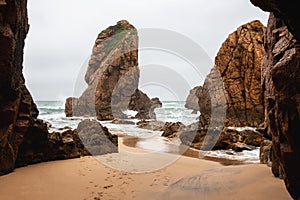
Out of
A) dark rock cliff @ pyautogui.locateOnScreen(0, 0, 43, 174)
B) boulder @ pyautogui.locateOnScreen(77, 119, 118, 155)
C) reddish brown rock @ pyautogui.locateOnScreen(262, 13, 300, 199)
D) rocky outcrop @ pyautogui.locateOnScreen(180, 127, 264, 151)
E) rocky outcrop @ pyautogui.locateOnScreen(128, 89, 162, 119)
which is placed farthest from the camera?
rocky outcrop @ pyautogui.locateOnScreen(128, 89, 162, 119)

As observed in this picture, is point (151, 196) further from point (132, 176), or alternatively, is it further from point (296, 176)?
point (296, 176)

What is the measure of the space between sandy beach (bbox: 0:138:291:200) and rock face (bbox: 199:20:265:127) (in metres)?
16.3

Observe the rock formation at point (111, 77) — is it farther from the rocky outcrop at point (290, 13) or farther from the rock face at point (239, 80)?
the rocky outcrop at point (290, 13)

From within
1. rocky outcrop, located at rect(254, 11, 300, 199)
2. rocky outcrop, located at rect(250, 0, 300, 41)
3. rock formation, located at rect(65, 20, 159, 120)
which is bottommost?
rocky outcrop, located at rect(254, 11, 300, 199)

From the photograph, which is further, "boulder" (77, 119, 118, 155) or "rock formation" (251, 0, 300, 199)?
"boulder" (77, 119, 118, 155)

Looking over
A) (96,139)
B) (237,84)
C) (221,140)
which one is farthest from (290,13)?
(237,84)

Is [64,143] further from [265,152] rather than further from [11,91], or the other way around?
[265,152]

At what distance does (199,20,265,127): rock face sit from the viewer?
22406mm

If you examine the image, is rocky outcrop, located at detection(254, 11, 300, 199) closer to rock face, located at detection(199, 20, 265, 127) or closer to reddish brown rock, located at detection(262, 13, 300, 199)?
reddish brown rock, located at detection(262, 13, 300, 199)

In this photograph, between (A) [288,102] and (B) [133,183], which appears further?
(B) [133,183]

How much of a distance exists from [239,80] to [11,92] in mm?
21959

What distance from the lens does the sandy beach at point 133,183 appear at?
16.0ft

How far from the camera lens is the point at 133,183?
634cm

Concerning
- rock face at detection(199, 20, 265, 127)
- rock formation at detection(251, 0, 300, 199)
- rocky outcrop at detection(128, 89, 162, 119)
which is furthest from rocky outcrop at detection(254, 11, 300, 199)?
rocky outcrop at detection(128, 89, 162, 119)
